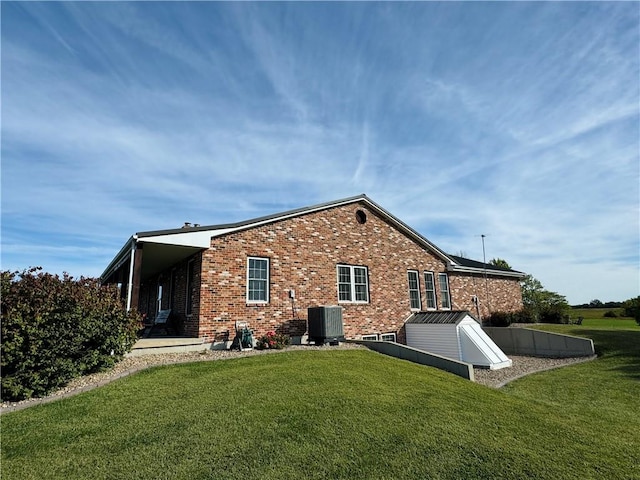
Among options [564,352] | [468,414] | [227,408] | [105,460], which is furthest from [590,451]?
[564,352]

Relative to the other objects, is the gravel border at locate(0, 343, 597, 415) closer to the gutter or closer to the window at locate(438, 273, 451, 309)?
the gutter

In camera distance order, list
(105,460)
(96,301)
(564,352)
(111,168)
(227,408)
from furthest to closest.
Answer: (564,352) → (111,168) → (96,301) → (227,408) → (105,460)

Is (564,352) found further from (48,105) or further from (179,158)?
(48,105)

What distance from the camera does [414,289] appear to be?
17.8 metres

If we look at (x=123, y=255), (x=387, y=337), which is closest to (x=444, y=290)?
(x=387, y=337)

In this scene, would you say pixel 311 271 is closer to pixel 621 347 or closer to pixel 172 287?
pixel 172 287

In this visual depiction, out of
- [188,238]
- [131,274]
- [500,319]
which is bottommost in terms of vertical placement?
[500,319]

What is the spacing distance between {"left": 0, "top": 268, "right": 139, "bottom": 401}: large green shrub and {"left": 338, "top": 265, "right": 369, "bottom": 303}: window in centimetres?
868

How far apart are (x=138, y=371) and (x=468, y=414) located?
22.9ft

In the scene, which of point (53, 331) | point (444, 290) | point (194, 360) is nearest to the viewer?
point (53, 331)

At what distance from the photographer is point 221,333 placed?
37.2 ft

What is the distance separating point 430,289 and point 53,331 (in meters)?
16.3

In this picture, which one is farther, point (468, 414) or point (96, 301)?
point (96, 301)

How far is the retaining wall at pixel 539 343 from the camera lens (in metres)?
14.5
